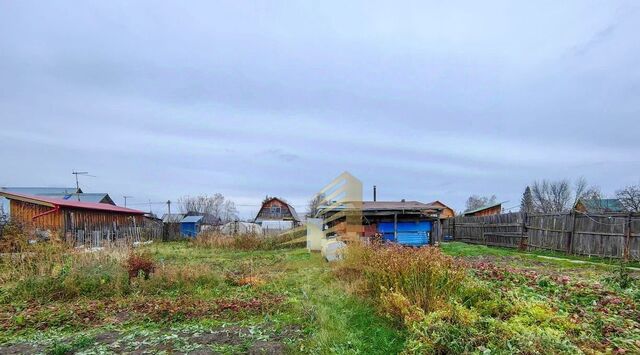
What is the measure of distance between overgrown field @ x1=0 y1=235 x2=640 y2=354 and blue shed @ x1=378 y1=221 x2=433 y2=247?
27.4 feet

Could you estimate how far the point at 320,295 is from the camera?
6676 millimetres

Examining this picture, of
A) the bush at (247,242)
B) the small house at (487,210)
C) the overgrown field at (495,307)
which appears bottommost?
the bush at (247,242)

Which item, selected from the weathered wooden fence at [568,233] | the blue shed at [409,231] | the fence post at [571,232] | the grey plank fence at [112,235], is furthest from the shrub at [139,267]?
the fence post at [571,232]

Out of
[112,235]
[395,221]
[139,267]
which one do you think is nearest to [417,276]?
[139,267]

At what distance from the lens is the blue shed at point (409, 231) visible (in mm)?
16328

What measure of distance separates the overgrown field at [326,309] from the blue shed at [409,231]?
8353 mm

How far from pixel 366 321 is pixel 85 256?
706cm

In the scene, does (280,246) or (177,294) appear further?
(280,246)

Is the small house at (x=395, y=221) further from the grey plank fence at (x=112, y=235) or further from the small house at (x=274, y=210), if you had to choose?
the small house at (x=274, y=210)

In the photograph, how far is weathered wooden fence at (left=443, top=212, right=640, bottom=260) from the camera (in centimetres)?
1084

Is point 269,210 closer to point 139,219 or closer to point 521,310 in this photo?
point 139,219

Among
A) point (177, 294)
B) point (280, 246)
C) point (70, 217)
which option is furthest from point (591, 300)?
point (70, 217)

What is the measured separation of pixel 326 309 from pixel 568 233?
11254 millimetres

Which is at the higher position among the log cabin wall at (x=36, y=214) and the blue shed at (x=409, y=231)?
the log cabin wall at (x=36, y=214)
